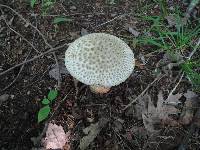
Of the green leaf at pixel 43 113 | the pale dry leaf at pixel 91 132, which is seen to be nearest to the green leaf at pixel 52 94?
the green leaf at pixel 43 113

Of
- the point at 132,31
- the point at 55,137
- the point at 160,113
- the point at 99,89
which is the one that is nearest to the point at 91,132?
the point at 55,137

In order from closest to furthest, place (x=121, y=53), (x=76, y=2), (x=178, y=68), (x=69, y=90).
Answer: (x=121, y=53), (x=69, y=90), (x=178, y=68), (x=76, y=2)

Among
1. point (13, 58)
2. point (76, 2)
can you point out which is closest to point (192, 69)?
point (76, 2)

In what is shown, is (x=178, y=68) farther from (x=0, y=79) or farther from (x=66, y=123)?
(x=0, y=79)

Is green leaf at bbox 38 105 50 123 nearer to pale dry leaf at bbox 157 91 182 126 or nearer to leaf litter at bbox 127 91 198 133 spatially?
leaf litter at bbox 127 91 198 133

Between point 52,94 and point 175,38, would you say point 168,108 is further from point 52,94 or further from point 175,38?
point 52,94

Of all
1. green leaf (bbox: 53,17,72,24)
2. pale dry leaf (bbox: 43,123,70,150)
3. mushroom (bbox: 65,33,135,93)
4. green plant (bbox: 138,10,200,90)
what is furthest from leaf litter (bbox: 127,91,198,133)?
green leaf (bbox: 53,17,72,24)

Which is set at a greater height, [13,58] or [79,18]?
[79,18]
